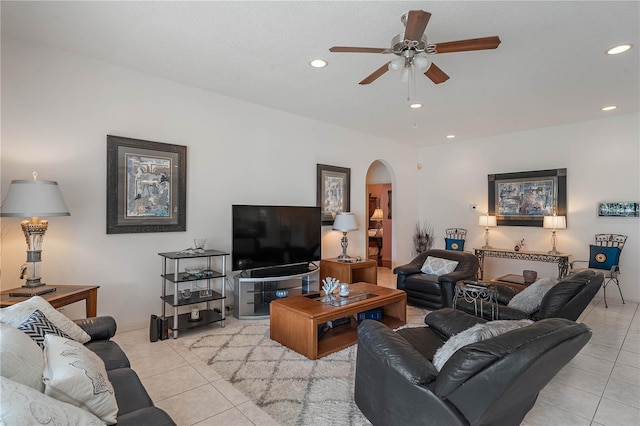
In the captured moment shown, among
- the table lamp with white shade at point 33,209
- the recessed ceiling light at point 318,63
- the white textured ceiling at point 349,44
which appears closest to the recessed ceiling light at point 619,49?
the white textured ceiling at point 349,44

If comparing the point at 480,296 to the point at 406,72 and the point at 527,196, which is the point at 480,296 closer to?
the point at 406,72

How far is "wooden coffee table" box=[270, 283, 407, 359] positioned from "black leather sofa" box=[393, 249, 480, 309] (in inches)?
34.1

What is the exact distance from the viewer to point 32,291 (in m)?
2.69

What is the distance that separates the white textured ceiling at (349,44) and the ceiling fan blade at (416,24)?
0.31 m

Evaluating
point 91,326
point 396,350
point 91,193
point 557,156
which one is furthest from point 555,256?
point 91,193

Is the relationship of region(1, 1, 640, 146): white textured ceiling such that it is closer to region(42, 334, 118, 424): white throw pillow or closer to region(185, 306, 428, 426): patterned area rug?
region(42, 334, 118, 424): white throw pillow

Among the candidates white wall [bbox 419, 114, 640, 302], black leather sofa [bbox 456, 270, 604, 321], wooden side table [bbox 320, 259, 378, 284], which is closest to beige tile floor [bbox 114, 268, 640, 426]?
black leather sofa [bbox 456, 270, 604, 321]

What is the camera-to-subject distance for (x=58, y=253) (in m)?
3.23

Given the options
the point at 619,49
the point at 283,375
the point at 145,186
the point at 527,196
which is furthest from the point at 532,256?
the point at 145,186

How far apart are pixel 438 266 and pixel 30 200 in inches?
186

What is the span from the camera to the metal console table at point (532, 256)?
5.29 metres

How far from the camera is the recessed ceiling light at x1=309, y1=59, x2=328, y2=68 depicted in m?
3.33

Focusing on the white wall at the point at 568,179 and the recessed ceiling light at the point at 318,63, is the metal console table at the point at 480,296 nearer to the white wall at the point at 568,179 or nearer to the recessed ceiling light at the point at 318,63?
the recessed ceiling light at the point at 318,63

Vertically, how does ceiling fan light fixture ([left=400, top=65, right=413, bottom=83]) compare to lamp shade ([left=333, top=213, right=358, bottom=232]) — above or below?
above
